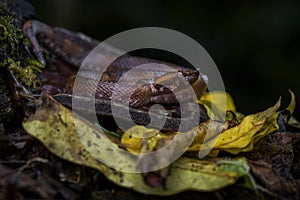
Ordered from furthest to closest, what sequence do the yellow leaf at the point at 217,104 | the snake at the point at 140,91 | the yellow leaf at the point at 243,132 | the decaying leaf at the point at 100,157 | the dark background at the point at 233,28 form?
1. the dark background at the point at 233,28
2. the yellow leaf at the point at 217,104
3. the snake at the point at 140,91
4. the yellow leaf at the point at 243,132
5. the decaying leaf at the point at 100,157

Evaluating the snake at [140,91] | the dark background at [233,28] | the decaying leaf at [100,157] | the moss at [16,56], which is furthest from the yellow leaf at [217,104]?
the dark background at [233,28]

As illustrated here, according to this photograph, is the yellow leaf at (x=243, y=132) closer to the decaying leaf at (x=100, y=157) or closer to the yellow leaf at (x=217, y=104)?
the decaying leaf at (x=100, y=157)

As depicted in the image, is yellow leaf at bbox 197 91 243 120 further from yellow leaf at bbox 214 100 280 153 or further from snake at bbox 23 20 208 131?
yellow leaf at bbox 214 100 280 153

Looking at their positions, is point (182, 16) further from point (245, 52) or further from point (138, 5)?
point (245, 52)

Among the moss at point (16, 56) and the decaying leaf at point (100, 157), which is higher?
the moss at point (16, 56)

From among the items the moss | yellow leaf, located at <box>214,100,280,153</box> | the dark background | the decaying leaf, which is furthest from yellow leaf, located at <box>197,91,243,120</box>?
the dark background

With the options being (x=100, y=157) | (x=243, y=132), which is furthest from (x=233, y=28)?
(x=100, y=157)
